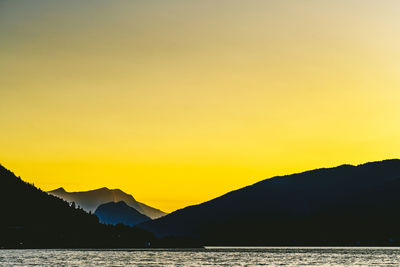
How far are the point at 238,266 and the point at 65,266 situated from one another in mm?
52438

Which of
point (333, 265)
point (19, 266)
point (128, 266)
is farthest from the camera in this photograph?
point (333, 265)

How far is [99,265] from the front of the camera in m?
185

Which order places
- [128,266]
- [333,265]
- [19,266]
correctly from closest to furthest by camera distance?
[19,266]
[128,266]
[333,265]

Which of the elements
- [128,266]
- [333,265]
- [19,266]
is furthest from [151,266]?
[333,265]

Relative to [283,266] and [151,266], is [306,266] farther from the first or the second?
[151,266]

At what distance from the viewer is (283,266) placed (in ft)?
619

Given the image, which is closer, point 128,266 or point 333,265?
point 128,266

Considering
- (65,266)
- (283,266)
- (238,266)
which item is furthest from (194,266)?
(65,266)

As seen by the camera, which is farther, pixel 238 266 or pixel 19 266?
pixel 238 266

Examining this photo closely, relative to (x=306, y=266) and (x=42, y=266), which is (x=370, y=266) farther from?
(x=42, y=266)

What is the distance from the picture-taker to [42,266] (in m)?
173

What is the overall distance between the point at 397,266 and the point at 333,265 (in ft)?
63.9

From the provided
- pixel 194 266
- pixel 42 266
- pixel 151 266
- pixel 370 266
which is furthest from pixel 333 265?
pixel 42 266

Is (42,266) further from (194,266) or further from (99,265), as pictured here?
(194,266)
